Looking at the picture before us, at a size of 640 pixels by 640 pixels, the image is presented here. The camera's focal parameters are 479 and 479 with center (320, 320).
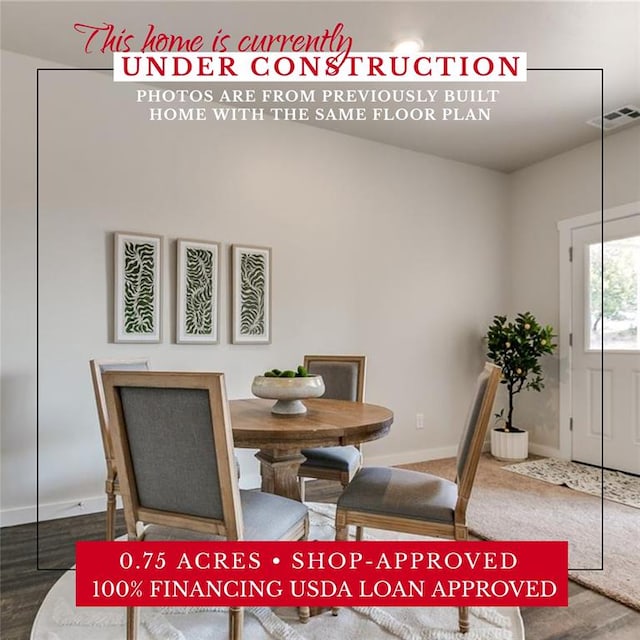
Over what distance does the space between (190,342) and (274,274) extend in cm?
77

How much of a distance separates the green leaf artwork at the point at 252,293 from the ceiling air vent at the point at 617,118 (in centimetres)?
267

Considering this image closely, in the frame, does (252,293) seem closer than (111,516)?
No

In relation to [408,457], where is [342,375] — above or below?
above

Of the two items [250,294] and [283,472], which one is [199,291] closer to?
[250,294]

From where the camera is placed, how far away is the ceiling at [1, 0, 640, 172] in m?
2.36

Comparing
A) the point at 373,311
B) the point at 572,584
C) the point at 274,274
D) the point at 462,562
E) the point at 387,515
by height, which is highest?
the point at 274,274

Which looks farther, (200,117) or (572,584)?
(200,117)

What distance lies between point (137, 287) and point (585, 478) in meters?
3.45

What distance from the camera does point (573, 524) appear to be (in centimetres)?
269

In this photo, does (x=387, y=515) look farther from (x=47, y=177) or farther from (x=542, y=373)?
(x=542, y=373)

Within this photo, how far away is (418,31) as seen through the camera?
253cm

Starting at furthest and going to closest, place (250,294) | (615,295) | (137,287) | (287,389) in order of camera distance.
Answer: (615,295) → (250,294) → (137,287) → (287,389)

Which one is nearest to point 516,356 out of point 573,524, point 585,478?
point 585,478

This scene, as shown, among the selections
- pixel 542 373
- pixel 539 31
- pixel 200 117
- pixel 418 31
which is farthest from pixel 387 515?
pixel 542 373
